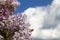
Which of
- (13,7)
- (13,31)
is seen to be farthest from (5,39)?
(13,7)

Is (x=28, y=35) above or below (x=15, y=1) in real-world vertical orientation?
below

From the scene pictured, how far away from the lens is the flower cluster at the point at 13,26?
642 inches

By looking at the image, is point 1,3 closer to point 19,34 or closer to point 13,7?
point 13,7

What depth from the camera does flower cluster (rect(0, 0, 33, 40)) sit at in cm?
1631

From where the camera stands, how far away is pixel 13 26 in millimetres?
16484

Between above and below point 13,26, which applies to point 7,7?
above

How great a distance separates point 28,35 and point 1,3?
84.4 inches

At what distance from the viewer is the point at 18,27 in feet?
54.1

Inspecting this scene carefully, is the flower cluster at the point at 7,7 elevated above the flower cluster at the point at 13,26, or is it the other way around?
the flower cluster at the point at 7,7

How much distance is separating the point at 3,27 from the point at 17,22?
0.75 m

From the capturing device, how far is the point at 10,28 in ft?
53.8

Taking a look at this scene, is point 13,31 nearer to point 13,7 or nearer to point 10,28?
point 10,28

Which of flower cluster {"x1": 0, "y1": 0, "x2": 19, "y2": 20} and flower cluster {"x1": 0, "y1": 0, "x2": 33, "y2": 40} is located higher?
flower cluster {"x1": 0, "y1": 0, "x2": 19, "y2": 20}

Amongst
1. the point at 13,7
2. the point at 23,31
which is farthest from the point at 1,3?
the point at 23,31
